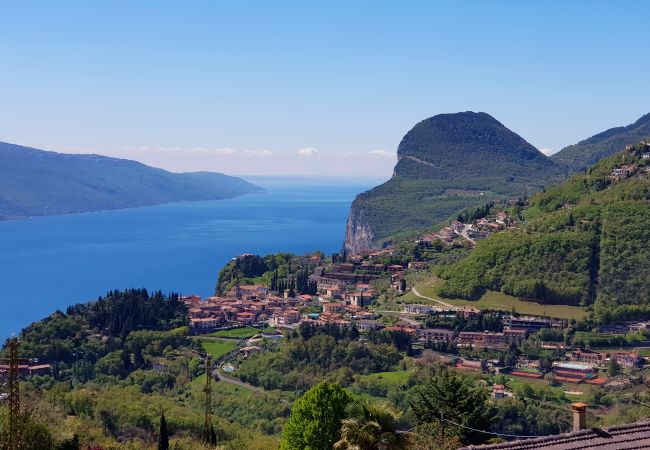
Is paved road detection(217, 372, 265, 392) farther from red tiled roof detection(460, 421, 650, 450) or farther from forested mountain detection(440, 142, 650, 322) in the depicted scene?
red tiled roof detection(460, 421, 650, 450)

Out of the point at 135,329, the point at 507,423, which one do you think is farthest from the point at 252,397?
the point at 135,329

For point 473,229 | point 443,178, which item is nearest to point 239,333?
point 473,229

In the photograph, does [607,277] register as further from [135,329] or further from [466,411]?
[466,411]

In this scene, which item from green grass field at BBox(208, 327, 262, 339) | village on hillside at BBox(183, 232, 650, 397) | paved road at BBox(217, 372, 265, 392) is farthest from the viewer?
green grass field at BBox(208, 327, 262, 339)

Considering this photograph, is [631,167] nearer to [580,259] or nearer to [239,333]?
[580,259]

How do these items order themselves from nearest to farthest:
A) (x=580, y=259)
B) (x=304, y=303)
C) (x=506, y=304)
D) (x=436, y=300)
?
(x=506, y=304), (x=580, y=259), (x=436, y=300), (x=304, y=303)

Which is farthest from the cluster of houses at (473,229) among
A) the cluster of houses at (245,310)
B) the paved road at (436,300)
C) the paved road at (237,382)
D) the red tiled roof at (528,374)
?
the paved road at (237,382)

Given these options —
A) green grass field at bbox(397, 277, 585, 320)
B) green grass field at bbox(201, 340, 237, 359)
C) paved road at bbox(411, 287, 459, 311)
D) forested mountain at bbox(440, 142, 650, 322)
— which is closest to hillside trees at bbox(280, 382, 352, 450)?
green grass field at bbox(201, 340, 237, 359)
